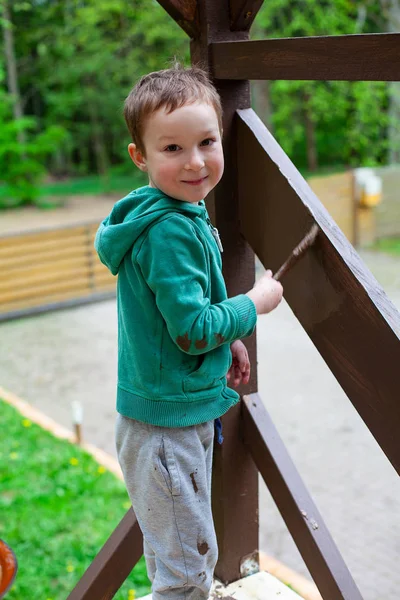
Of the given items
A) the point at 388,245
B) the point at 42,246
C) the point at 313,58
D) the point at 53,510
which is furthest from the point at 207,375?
the point at 388,245

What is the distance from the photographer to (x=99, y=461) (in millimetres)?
4809

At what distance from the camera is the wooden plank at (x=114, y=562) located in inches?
80.7

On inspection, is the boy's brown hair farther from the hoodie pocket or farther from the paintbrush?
the hoodie pocket

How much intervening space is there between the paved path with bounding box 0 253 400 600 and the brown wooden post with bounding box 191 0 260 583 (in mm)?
1705

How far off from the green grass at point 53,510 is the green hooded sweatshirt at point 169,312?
1.89m

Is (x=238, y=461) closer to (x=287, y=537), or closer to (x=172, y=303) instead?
(x=172, y=303)

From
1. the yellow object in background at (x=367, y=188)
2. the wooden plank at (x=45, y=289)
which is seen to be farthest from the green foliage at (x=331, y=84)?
the wooden plank at (x=45, y=289)

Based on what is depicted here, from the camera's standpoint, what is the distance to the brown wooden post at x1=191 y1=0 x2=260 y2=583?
1771 mm

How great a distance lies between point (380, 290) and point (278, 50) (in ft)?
1.83

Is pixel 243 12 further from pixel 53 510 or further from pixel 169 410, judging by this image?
pixel 53 510

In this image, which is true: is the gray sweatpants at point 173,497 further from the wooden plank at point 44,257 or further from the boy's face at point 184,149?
the wooden plank at point 44,257

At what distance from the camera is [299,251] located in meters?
1.56

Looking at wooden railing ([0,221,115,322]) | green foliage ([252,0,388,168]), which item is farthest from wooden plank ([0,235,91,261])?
green foliage ([252,0,388,168])

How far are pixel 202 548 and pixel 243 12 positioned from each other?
1272 millimetres
